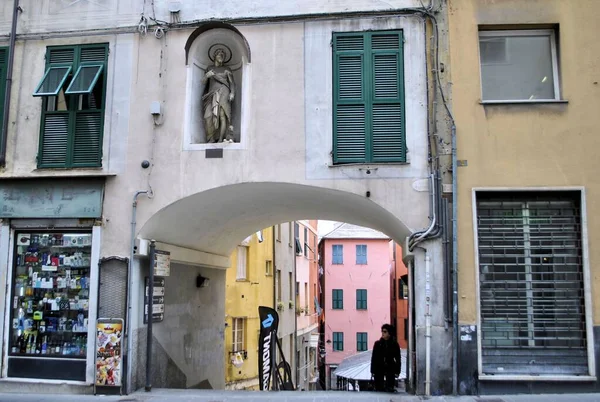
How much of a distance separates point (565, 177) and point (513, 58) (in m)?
2.17

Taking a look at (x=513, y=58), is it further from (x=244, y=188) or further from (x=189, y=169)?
(x=189, y=169)

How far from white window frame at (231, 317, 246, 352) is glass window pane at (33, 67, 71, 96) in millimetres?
13143

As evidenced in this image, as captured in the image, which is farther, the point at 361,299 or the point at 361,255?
the point at 361,255

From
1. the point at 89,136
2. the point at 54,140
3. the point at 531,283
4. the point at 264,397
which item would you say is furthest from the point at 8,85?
the point at 531,283

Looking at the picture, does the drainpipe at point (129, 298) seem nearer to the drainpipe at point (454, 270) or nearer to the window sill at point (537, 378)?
the drainpipe at point (454, 270)

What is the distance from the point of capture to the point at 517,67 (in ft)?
34.4

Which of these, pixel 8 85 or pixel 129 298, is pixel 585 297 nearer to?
pixel 129 298

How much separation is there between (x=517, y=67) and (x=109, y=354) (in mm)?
8142

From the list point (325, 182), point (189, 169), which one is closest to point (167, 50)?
point (189, 169)

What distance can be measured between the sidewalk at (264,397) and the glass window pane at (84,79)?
197 inches

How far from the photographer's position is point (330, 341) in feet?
158

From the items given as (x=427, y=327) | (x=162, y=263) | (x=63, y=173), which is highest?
(x=63, y=173)

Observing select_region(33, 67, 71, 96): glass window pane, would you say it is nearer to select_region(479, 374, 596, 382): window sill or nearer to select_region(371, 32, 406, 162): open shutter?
select_region(371, 32, 406, 162): open shutter

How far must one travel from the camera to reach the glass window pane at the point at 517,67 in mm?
10422
